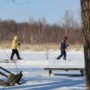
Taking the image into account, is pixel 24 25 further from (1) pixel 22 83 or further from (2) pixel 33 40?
(1) pixel 22 83

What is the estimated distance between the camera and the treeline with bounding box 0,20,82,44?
8200cm

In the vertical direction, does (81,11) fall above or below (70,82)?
above

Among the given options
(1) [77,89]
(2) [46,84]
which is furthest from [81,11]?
(2) [46,84]

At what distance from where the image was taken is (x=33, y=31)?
9050cm

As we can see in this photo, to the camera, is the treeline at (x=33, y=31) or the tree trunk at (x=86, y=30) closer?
the tree trunk at (x=86, y=30)

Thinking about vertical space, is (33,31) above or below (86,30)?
above

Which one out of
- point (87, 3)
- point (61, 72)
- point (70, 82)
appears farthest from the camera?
point (61, 72)

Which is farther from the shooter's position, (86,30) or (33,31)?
(33,31)

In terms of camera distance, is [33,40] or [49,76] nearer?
[49,76]

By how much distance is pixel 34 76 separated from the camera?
50.3 ft

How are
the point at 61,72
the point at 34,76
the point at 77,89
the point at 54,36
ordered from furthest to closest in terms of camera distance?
the point at 54,36, the point at 61,72, the point at 34,76, the point at 77,89

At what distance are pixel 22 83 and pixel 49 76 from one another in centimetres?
260

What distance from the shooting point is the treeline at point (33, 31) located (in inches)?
3228

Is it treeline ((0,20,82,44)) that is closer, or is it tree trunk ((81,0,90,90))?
tree trunk ((81,0,90,90))
